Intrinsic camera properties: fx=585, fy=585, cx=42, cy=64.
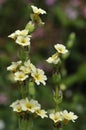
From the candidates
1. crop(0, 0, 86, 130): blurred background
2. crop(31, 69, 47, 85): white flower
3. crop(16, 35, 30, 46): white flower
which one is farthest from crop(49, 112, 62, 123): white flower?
crop(0, 0, 86, 130): blurred background

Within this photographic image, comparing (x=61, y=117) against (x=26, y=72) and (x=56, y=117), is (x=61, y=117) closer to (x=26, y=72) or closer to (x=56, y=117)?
(x=56, y=117)

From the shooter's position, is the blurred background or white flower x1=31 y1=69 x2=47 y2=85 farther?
the blurred background

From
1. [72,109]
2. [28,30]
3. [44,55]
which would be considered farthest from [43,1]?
[28,30]

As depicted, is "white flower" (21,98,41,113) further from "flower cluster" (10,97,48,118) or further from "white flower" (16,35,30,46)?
"white flower" (16,35,30,46)

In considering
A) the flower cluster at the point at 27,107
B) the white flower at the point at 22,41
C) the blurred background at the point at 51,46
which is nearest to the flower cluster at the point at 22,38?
the white flower at the point at 22,41

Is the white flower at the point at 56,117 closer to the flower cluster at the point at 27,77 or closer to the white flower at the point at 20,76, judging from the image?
the flower cluster at the point at 27,77

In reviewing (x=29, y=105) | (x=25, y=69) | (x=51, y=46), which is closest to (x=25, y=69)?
(x=25, y=69)

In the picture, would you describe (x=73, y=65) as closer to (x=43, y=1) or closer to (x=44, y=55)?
(x=44, y=55)
